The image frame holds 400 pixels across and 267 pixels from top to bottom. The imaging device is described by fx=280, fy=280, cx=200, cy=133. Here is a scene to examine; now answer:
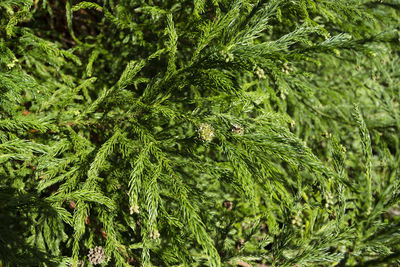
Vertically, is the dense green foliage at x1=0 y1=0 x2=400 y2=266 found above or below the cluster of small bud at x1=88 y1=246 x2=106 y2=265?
above

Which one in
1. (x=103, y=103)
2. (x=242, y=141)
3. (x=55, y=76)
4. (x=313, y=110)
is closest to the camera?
(x=242, y=141)

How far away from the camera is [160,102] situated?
1.58 m

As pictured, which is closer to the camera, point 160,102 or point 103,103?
point 160,102

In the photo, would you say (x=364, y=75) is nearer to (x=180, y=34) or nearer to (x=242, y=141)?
(x=180, y=34)

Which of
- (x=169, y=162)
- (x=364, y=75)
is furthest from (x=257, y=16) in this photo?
(x=364, y=75)

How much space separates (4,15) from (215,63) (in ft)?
5.02

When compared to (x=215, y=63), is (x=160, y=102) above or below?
below

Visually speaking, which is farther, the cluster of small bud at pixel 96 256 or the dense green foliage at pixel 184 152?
the cluster of small bud at pixel 96 256

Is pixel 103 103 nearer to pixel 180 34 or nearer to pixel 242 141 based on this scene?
pixel 180 34

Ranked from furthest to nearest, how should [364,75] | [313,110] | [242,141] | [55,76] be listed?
[364,75] → [313,110] → [55,76] → [242,141]

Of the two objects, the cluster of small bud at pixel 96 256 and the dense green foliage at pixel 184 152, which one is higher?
the dense green foliage at pixel 184 152

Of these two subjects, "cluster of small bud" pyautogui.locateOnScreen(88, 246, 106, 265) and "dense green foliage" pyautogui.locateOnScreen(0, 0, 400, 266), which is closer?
"dense green foliage" pyautogui.locateOnScreen(0, 0, 400, 266)

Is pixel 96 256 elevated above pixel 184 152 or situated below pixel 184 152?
below

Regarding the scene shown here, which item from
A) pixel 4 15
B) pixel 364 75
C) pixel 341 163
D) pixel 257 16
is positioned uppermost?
pixel 4 15
